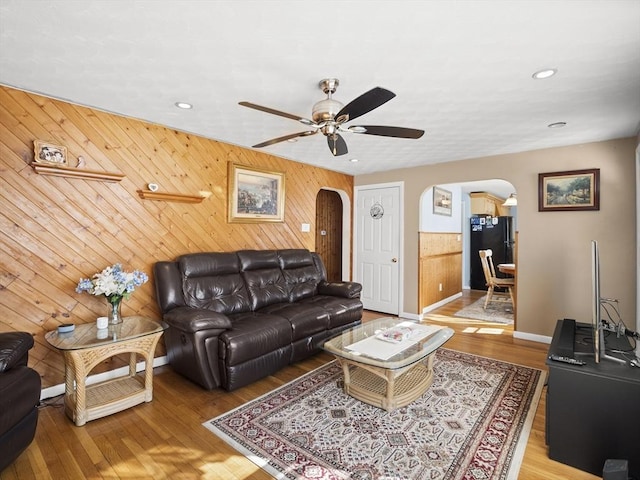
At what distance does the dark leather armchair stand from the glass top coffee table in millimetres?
1856

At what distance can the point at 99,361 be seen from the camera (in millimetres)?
2262

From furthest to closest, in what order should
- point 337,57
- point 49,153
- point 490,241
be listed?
point 490,241 → point 49,153 → point 337,57

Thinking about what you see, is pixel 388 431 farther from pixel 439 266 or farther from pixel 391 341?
pixel 439 266

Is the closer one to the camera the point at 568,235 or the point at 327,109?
the point at 327,109

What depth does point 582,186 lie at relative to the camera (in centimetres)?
375

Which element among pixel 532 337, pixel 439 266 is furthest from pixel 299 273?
pixel 532 337

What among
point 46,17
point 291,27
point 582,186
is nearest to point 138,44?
point 46,17

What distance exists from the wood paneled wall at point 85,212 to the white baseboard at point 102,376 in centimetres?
6

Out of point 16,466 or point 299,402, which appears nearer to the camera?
point 16,466

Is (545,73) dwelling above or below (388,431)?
above

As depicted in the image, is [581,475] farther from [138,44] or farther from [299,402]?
[138,44]

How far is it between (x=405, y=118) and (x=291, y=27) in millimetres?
1570

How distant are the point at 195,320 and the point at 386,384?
1624 mm

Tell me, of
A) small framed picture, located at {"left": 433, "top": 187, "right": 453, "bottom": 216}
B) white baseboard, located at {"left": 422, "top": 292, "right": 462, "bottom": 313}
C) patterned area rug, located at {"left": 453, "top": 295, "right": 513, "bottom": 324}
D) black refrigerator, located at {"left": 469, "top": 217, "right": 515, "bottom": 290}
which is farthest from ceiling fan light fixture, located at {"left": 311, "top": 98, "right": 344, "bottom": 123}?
black refrigerator, located at {"left": 469, "top": 217, "right": 515, "bottom": 290}
